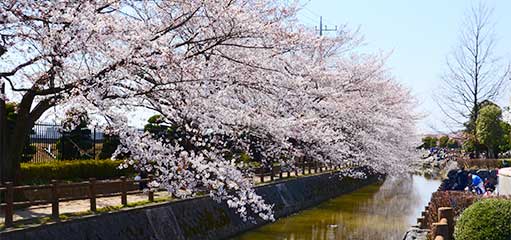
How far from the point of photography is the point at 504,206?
1120 centimetres

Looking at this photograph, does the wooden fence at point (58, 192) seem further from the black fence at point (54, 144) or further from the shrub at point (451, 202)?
the shrub at point (451, 202)

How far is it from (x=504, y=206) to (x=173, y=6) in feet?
25.3

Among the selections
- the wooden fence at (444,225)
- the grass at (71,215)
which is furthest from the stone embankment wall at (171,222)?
the wooden fence at (444,225)

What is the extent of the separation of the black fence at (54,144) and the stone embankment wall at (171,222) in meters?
5.75

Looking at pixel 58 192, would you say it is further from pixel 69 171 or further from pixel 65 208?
pixel 69 171

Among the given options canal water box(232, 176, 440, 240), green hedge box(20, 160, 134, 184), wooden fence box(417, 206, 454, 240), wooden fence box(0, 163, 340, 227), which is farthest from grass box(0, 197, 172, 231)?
wooden fence box(417, 206, 454, 240)

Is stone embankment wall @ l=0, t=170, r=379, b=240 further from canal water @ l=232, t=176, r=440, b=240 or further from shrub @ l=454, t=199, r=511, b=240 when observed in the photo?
shrub @ l=454, t=199, r=511, b=240

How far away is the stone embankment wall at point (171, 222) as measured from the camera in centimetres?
1218

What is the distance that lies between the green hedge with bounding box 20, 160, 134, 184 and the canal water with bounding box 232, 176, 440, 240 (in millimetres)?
6017

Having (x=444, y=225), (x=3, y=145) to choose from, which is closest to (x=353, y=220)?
(x=444, y=225)

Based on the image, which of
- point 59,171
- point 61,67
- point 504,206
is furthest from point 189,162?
point 59,171

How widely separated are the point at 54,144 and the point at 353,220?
11.9 meters

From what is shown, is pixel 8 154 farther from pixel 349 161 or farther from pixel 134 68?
pixel 349 161

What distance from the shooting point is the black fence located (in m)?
21.4
